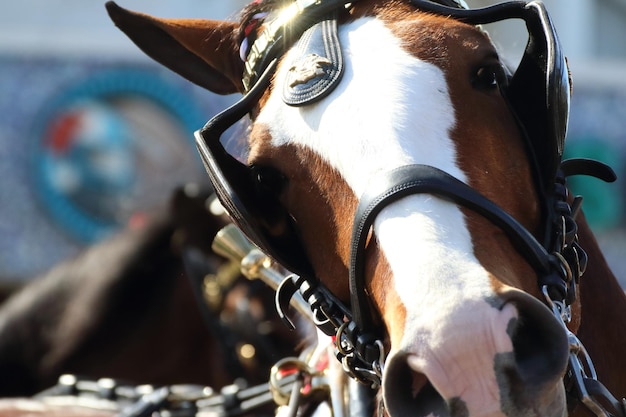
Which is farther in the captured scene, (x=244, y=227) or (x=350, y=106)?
(x=244, y=227)

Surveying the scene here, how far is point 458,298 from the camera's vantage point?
1477mm

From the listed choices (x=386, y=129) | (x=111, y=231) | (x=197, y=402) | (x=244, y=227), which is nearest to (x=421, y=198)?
(x=386, y=129)

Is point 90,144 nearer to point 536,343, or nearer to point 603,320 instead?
point 603,320

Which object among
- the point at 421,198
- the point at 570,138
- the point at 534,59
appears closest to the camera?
the point at 421,198

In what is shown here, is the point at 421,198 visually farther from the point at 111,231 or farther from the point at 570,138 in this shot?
the point at 570,138

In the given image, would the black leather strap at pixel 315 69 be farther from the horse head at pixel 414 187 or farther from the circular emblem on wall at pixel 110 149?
the circular emblem on wall at pixel 110 149

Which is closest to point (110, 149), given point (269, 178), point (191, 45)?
point (191, 45)

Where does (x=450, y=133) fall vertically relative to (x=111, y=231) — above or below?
above

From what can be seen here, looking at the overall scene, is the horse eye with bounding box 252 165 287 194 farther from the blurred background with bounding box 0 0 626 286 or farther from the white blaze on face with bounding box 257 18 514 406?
the blurred background with bounding box 0 0 626 286

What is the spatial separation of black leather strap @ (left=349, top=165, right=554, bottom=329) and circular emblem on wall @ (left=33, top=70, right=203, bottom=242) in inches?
260

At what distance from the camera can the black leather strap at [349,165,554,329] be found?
5.24ft

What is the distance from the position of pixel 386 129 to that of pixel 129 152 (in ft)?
22.5

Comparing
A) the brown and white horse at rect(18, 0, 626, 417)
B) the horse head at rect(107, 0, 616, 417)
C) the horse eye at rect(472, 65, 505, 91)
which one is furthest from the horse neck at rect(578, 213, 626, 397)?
the horse eye at rect(472, 65, 505, 91)

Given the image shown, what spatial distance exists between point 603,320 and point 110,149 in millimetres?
6751
